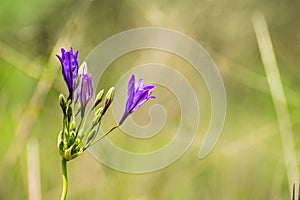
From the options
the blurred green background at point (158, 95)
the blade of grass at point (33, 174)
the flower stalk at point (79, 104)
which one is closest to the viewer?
the flower stalk at point (79, 104)

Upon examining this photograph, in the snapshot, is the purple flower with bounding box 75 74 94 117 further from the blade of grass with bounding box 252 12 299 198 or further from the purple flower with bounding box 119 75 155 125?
the blade of grass with bounding box 252 12 299 198

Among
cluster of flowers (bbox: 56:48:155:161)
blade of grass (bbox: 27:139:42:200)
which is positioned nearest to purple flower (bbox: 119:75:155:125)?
cluster of flowers (bbox: 56:48:155:161)

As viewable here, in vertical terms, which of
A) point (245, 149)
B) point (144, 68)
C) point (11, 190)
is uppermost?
point (144, 68)

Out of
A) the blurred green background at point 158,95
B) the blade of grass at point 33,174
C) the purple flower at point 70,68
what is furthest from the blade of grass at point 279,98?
the purple flower at point 70,68

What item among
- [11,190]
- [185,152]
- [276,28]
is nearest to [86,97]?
[11,190]

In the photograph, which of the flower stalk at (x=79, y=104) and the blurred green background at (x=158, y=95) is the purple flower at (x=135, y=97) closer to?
the flower stalk at (x=79, y=104)

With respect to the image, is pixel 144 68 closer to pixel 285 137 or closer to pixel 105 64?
pixel 105 64
